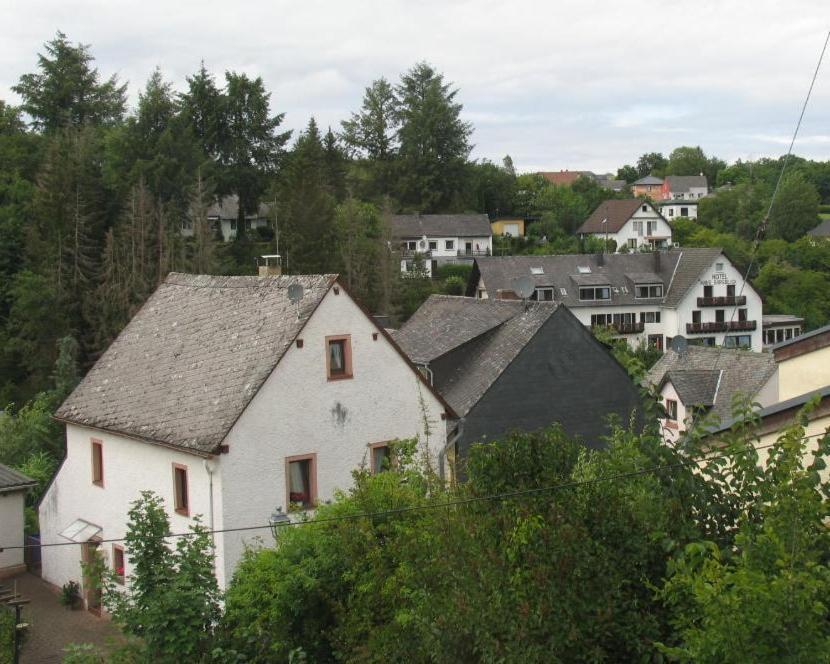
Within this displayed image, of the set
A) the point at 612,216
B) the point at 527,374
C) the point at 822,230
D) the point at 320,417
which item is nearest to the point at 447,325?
the point at 527,374

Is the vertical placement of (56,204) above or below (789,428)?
above

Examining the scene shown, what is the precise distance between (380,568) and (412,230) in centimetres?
6662

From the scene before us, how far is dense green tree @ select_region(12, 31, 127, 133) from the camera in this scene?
65.4 m

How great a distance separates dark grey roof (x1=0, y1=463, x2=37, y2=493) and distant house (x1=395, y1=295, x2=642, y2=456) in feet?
36.2

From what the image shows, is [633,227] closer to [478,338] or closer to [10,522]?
[478,338]

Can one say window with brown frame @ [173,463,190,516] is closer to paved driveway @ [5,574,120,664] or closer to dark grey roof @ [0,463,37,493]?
paved driveway @ [5,574,120,664]

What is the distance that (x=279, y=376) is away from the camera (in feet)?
67.4

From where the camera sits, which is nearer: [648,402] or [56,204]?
[648,402]

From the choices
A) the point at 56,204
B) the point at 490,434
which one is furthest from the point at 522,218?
the point at 490,434

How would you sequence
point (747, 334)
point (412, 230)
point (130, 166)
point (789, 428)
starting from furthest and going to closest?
point (412, 230) < point (747, 334) < point (130, 166) < point (789, 428)

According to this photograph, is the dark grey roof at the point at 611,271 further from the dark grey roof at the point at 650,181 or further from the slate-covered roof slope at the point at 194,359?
the dark grey roof at the point at 650,181

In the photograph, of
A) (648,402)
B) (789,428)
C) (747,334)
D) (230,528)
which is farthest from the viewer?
(747,334)

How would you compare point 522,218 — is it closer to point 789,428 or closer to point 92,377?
point 92,377

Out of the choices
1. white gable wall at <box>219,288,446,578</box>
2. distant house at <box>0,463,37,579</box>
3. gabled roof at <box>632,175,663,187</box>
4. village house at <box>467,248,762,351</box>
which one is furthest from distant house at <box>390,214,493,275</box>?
gabled roof at <box>632,175,663,187</box>
